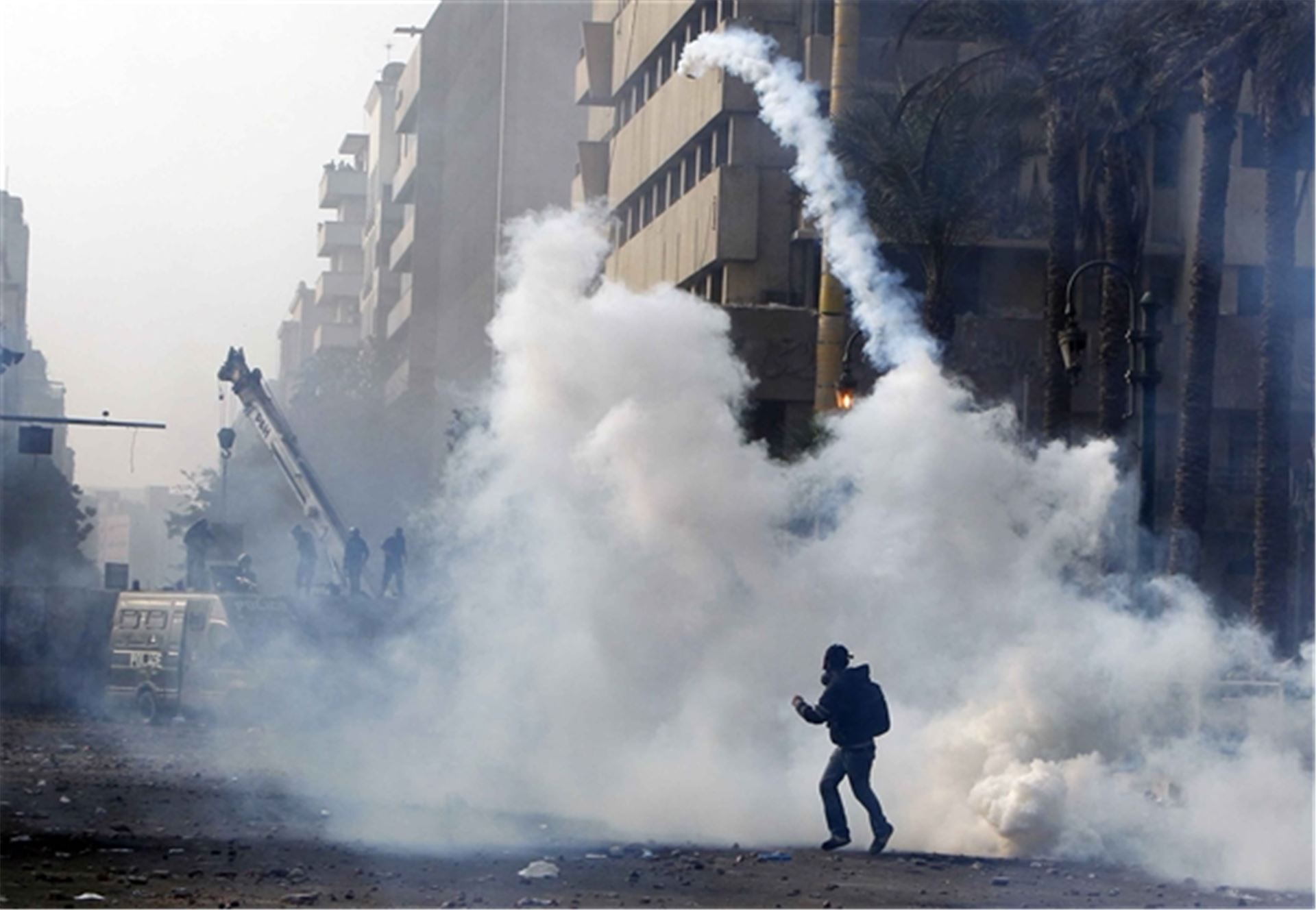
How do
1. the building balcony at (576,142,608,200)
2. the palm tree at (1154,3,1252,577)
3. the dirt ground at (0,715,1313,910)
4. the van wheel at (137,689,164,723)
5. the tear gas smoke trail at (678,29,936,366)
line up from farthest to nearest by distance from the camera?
the building balcony at (576,142,608,200), the van wheel at (137,689,164,723), the palm tree at (1154,3,1252,577), the tear gas smoke trail at (678,29,936,366), the dirt ground at (0,715,1313,910)

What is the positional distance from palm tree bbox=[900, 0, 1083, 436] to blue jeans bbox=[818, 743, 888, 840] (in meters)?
16.7

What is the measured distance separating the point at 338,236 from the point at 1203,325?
106m

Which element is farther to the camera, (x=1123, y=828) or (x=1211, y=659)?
(x=1211, y=659)

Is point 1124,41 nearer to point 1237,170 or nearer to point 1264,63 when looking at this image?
point 1264,63

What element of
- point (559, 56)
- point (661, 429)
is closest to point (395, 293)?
point (559, 56)

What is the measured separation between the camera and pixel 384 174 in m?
110

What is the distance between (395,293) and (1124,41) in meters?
74.1

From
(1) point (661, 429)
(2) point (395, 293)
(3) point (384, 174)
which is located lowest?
(1) point (661, 429)

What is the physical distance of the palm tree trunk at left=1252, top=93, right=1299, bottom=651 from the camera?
2872 cm

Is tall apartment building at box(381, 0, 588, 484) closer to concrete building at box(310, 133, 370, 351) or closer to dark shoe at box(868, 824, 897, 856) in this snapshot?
concrete building at box(310, 133, 370, 351)

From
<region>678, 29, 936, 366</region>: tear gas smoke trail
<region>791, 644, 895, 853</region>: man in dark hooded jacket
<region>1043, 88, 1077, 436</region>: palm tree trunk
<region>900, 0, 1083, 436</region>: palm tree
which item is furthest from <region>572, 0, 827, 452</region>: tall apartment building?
<region>791, 644, 895, 853</region>: man in dark hooded jacket

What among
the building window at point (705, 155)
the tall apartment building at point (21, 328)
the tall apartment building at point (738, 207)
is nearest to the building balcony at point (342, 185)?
the tall apartment building at point (21, 328)

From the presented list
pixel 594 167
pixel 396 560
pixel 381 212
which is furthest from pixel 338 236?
pixel 396 560

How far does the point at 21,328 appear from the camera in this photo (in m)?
148
